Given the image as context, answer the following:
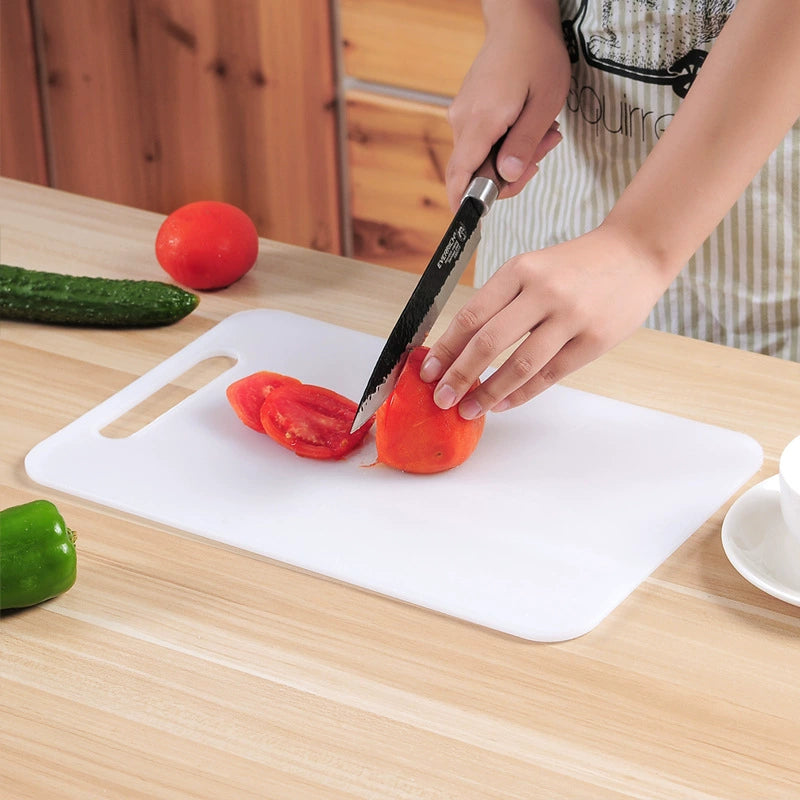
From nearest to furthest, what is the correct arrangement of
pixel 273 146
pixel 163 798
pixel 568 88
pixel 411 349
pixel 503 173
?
pixel 163 798, pixel 411 349, pixel 503 173, pixel 568 88, pixel 273 146

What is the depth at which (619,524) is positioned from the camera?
1.05 m

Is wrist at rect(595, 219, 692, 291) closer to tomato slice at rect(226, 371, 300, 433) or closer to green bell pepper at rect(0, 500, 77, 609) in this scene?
tomato slice at rect(226, 371, 300, 433)

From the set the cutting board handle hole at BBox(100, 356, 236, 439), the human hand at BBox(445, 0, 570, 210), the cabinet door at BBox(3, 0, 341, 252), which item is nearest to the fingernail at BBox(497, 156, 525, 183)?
the human hand at BBox(445, 0, 570, 210)

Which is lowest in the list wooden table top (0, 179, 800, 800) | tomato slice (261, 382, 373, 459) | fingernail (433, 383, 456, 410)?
wooden table top (0, 179, 800, 800)

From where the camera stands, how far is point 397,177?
258 cm

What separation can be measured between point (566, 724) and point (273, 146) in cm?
200

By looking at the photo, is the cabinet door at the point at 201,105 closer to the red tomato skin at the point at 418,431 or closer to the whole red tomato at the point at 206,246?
the whole red tomato at the point at 206,246

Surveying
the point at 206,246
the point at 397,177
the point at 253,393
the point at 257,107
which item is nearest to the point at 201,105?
the point at 257,107

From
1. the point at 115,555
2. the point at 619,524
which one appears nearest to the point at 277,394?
the point at 115,555

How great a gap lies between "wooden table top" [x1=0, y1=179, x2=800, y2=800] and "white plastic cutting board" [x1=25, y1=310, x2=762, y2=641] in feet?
0.06

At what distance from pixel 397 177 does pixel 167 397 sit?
1.42 m

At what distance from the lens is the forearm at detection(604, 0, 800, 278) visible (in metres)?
1.04

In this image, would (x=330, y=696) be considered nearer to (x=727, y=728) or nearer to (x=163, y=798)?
(x=163, y=798)

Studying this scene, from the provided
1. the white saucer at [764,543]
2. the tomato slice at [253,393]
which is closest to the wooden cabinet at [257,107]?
the tomato slice at [253,393]
